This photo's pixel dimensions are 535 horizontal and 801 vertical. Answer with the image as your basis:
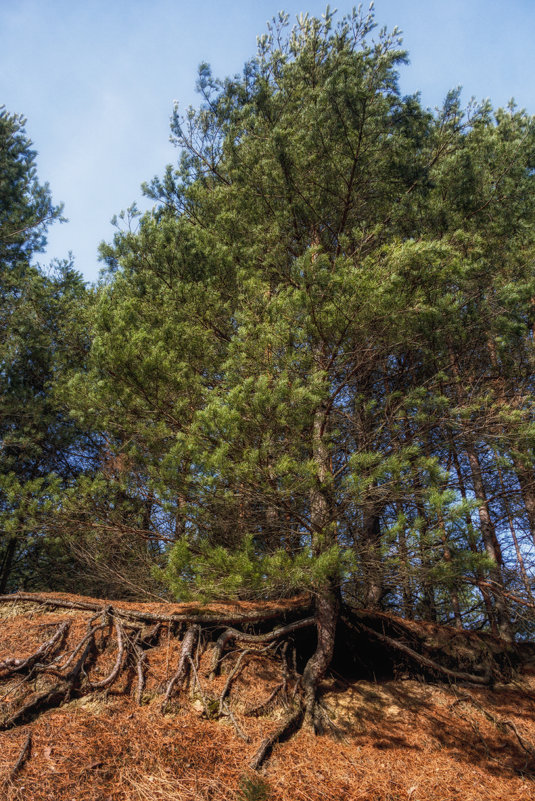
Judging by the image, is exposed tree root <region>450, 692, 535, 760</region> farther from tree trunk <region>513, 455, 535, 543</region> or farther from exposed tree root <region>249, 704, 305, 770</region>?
tree trunk <region>513, 455, 535, 543</region>

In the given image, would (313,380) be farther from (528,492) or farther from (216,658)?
(528,492)

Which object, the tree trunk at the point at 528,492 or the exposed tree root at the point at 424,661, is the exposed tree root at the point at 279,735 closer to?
the exposed tree root at the point at 424,661

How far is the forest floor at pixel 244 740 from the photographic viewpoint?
316 centimetres

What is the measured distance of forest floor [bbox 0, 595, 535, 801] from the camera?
3.16 meters

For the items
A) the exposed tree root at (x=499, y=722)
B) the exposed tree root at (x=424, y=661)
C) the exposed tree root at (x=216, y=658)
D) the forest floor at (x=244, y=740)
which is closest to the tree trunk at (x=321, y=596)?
the exposed tree root at (x=216, y=658)

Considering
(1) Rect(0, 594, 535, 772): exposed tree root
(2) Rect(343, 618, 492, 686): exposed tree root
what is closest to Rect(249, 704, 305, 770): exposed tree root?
(1) Rect(0, 594, 535, 772): exposed tree root

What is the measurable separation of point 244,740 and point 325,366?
3924 millimetres

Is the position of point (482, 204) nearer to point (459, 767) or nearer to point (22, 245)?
point (459, 767)

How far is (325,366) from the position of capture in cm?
548

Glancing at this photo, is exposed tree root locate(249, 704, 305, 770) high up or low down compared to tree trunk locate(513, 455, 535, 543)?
down

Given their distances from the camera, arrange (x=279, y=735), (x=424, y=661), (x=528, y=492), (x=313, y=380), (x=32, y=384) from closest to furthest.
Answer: (x=279, y=735)
(x=313, y=380)
(x=424, y=661)
(x=528, y=492)
(x=32, y=384)

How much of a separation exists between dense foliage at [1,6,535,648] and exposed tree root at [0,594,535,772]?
53 cm

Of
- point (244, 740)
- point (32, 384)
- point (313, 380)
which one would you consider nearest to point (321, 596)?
point (244, 740)

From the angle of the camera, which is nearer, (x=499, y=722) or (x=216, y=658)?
(x=216, y=658)
